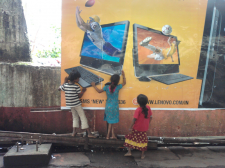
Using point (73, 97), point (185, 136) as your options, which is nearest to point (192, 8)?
Result: point (185, 136)

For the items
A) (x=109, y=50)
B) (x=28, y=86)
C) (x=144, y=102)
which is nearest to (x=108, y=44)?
(x=109, y=50)

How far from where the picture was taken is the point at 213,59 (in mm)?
4062

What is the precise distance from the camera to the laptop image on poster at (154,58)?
12.8ft

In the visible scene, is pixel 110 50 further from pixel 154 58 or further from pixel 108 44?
pixel 154 58

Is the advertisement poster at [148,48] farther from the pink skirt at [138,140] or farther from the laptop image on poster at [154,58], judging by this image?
the pink skirt at [138,140]

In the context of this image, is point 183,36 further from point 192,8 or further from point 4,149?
point 4,149

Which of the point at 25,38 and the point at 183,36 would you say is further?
the point at 25,38

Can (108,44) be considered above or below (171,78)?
above

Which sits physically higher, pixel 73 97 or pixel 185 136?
pixel 73 97

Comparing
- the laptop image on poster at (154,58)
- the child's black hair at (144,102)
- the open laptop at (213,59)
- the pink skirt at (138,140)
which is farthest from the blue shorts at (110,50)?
the open laptop at (213,59)

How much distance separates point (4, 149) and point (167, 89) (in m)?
3.50

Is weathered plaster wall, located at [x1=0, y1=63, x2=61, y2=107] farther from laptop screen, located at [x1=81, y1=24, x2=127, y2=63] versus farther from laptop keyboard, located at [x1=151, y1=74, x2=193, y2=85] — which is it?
laptop keyboard, located at [x1=151, y1=74, x2=193, y2=85]

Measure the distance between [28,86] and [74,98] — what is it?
1143mm

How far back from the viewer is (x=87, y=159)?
11.1 ft
